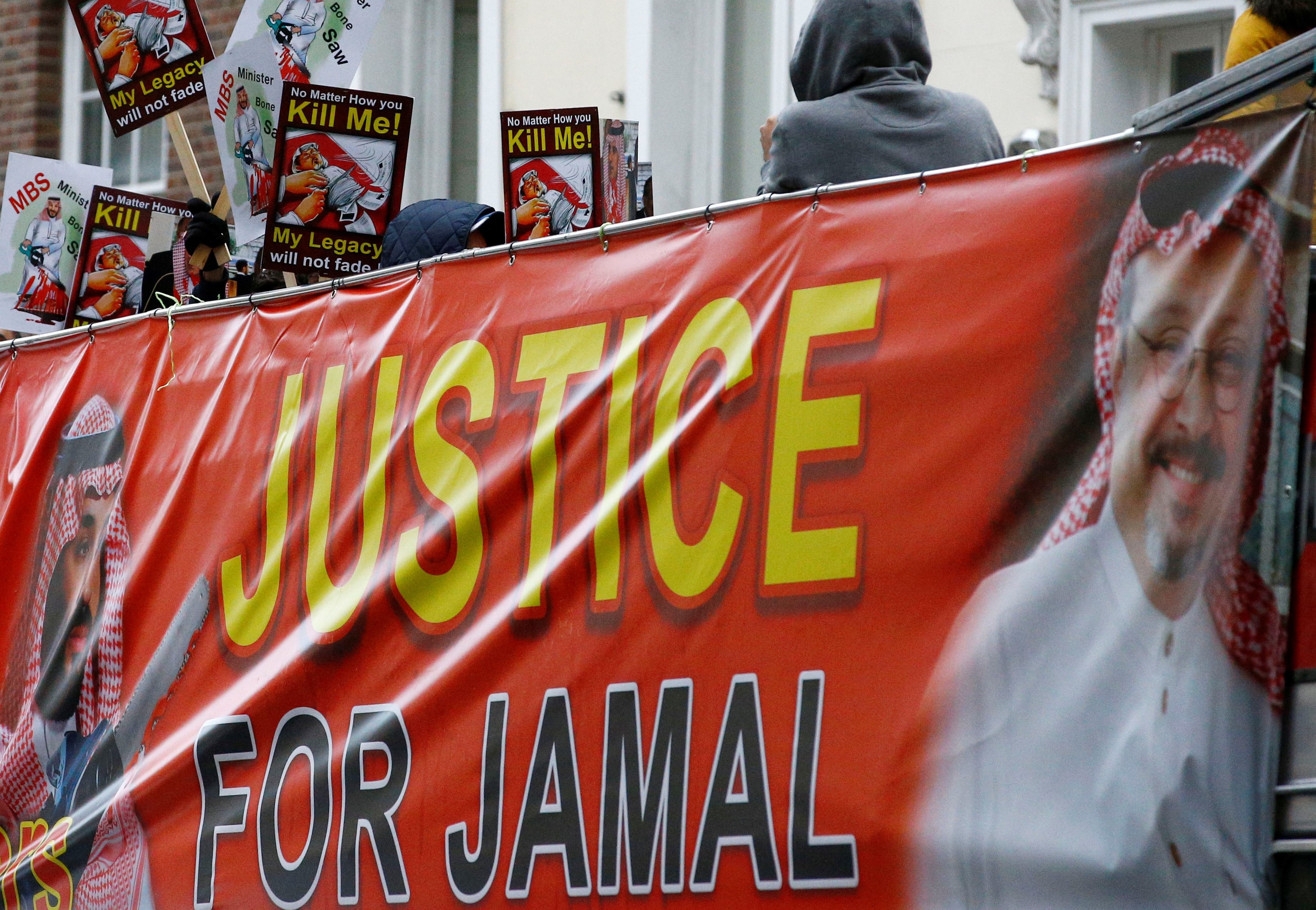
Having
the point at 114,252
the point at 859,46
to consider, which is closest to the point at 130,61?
the point at 114,252

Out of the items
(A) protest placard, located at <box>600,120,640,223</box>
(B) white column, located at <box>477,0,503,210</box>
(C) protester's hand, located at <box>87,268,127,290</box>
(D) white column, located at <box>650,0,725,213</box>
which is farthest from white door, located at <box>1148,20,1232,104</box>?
(C) protester's hand, located at <box>87,268,127,290</box>

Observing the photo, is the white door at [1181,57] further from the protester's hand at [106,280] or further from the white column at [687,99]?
the protester's hand at [106,280]

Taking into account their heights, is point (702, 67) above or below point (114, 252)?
above

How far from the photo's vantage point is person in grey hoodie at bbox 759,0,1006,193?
14.8ft

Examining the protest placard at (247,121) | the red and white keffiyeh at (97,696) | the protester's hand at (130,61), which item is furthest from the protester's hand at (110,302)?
the red and white keffiyeh at (97,696)

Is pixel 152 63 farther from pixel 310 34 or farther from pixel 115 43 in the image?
pixel 310 34

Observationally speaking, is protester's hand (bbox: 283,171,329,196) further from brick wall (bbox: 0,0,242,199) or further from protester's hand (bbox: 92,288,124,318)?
brick wall (bbox: 0,0,242,199)

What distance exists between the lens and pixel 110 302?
7.62 meters

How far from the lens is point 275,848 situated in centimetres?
452

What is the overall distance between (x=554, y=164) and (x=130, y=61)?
6.88 feet

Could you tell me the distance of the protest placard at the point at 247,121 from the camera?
6688 mm

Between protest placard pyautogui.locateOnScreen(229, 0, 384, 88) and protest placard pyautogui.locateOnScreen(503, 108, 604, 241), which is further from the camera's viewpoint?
protest placard pyautogui.locateOnScreen(229, 0, 384, 88)

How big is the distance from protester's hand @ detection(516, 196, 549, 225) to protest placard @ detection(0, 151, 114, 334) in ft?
8.56

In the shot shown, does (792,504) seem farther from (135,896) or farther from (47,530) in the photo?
(47,530)
